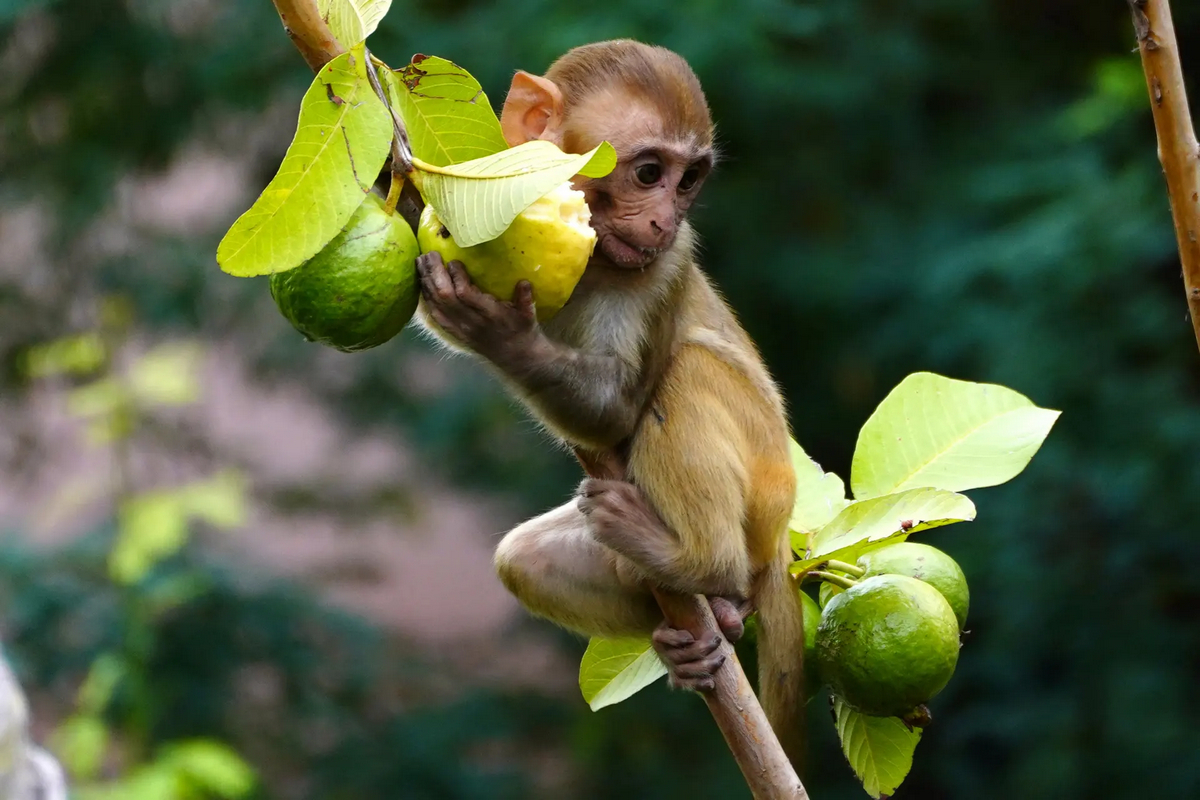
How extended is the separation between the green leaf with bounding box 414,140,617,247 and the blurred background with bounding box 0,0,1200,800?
11.7ft

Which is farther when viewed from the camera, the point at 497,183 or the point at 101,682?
the point at 101,682

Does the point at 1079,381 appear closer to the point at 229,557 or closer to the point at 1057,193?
the point at 1057,193

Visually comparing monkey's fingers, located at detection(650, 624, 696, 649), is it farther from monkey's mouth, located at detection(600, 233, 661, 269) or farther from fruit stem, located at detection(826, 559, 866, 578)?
monkey's mouth, located at detection(600, 233, 661, 269)

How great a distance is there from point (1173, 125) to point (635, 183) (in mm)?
1159

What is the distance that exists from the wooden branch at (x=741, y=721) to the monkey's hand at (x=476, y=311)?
1.71 feet

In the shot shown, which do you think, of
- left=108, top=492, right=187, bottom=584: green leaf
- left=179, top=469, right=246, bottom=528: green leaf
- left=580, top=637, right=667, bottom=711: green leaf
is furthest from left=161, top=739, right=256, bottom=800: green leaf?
left=580, top=637, right=667, bottom=711: green leaf

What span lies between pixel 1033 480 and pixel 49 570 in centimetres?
494

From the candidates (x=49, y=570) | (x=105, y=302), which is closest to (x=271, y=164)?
(x=105, y=302)

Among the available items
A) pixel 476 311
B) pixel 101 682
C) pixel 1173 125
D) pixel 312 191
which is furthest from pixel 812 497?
pixel 101 682

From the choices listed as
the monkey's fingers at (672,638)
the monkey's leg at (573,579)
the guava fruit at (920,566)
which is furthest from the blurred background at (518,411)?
the guava fruit at (920,566)

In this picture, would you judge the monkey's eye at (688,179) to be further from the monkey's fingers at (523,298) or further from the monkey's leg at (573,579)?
the monkey's fingers at (523,298)

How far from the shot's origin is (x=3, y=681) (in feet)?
11.9

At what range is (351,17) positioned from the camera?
5.47 ft

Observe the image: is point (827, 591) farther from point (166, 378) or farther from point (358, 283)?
point (166, 378)
